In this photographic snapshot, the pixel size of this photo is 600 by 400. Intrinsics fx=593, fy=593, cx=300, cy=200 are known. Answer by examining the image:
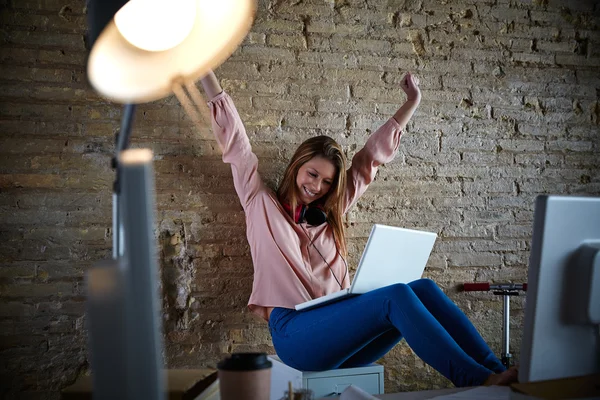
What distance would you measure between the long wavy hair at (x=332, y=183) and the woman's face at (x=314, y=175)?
19 mm

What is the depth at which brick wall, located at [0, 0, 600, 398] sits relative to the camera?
2514 mm

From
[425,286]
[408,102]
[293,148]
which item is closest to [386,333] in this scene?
[425,286]

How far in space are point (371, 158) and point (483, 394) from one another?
145cm

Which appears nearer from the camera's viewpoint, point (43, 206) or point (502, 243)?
point (43, 206)

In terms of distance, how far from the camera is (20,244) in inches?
97.9

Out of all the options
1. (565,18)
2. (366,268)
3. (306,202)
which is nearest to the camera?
(366,268)

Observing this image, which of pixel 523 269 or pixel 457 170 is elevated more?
pixel 457 170

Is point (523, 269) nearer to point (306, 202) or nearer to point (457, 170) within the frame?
point (457, 170)

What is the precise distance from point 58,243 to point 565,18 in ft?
9.38

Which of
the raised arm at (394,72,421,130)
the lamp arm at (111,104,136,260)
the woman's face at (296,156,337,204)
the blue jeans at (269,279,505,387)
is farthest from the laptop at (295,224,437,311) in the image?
the lamp arm at (111,104,136,260)

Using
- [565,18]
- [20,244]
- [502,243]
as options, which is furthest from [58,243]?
[565,18]

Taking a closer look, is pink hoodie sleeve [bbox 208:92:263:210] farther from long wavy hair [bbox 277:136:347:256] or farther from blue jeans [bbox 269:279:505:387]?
blue jeans [bbox 269:279:505:387]

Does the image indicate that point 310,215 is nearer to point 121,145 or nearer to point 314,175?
point 314,175

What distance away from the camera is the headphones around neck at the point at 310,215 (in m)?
2.62
